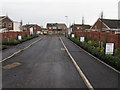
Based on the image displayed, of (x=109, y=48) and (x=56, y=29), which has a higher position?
(x=56, y=29)

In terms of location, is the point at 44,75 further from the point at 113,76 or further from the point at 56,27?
the point at 56,27

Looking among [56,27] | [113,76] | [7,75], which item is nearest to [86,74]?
[113,76]

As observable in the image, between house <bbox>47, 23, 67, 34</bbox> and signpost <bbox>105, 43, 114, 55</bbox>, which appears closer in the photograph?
signpost <bbox>105, 43, 114, 55</bbox>

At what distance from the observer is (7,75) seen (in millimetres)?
6809

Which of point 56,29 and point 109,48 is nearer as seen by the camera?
point 109,48

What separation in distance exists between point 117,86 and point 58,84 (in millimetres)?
2854

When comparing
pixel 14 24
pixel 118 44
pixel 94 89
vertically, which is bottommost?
pixel 94 89

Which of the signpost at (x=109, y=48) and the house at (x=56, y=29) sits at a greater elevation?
the house at (x=56, y=29)

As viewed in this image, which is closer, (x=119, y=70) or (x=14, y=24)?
(x=119, y=70)

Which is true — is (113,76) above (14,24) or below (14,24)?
below

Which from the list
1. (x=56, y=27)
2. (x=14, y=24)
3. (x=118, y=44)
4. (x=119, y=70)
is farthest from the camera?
(x=56, y=27)

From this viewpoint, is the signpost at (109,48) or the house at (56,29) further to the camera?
the house at (56,29)

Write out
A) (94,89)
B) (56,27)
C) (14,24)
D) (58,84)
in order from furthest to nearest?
1. (56,27)
2. (14,24)
3. (58,84)
4. (94,89)

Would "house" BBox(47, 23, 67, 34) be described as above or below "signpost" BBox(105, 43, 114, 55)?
above
